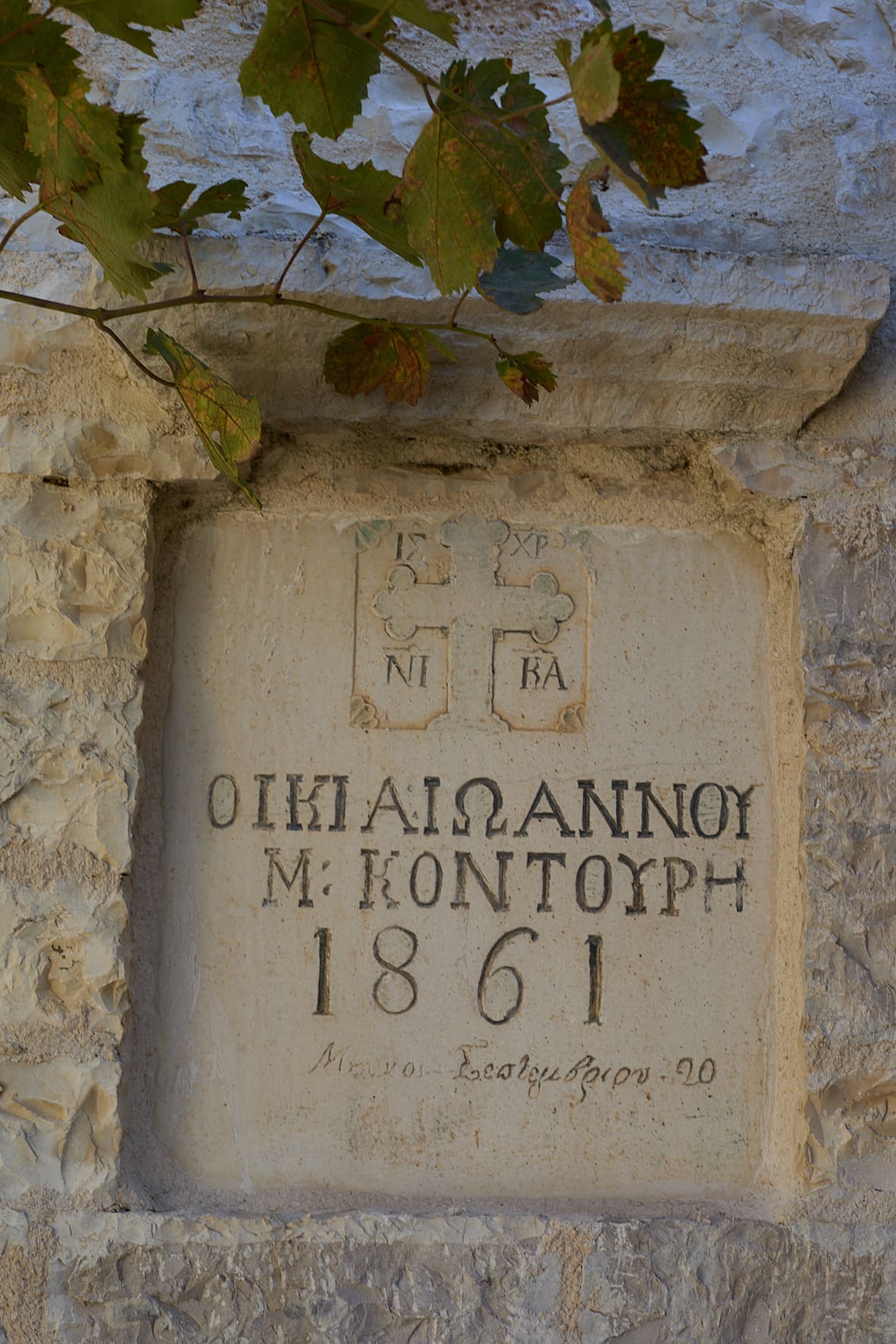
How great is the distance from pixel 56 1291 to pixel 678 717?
1106mm

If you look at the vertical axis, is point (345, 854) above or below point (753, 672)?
below

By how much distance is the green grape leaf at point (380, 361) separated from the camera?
64.9 inches

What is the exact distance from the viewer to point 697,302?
1722 millimetres

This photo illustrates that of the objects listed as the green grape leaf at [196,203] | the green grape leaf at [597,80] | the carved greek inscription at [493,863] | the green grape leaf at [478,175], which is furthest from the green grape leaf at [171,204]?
the carved greek inscription at [493,863]

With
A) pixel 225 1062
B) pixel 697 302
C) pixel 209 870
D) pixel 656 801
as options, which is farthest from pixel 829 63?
pixel 225 1062

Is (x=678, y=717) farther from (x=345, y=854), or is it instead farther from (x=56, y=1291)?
(x=56, y=1291)

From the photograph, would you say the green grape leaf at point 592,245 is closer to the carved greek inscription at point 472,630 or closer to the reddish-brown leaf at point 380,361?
the reddish-brown leaf at point 380,361

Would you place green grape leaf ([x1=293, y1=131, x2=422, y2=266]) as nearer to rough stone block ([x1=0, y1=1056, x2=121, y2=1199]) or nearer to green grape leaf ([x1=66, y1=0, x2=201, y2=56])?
green grape leaf ([x1=66, y1=0, x2=201, y2=56])

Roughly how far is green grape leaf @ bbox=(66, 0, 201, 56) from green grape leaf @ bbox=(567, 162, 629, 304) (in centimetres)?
39

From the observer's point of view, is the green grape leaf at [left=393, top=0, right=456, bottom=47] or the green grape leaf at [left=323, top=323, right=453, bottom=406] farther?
the green grape leaf at [left=323, top=323, right=453, bottom=406]

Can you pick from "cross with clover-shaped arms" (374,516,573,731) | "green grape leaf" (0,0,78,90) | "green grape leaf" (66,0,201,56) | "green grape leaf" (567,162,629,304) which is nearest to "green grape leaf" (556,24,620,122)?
"green grape leaf" (567,162,629,304)

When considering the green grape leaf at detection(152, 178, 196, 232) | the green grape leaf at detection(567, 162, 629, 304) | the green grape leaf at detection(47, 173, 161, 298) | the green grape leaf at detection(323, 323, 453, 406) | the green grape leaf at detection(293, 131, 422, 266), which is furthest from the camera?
the green grape leaf at detection(323, 323, 453, 406)

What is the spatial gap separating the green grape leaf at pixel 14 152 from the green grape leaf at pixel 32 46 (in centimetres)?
6

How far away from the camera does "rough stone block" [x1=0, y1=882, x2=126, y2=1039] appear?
67.0 inches
